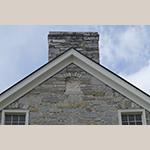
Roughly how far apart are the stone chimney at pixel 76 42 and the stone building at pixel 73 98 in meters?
2.08

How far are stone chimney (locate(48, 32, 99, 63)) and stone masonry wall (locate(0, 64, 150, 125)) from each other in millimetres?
2245

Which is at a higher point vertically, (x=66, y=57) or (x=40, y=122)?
(x=66, y=57)

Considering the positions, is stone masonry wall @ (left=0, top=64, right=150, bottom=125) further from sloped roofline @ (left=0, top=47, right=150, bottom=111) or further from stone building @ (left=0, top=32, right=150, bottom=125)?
sloped roofline @ (left=0, top=47, right=150, bottom=111)

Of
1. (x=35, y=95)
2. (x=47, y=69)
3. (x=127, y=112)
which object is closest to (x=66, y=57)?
(x=47, y=69)

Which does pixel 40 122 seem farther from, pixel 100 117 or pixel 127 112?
pixel 127 112

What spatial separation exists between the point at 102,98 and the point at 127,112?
2.92 ft

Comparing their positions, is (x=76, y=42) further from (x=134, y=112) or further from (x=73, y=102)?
(x=134, y=112)

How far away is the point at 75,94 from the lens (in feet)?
39.3

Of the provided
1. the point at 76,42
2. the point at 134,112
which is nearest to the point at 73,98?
the point at 134,112

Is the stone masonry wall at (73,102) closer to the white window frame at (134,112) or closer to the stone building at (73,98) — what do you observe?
the stone building at (73,98)

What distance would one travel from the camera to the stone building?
11.6 metres

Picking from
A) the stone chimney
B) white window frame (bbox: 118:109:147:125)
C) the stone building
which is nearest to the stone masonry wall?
the stone building

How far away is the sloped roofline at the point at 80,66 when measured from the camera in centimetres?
1176

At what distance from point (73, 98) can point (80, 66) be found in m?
1.19
